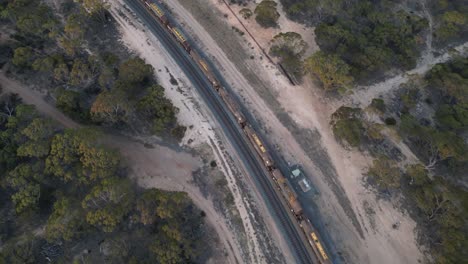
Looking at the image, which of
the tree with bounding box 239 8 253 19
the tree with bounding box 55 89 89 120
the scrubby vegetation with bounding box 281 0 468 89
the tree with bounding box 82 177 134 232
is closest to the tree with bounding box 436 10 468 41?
the scrubby vegetation with bounding box 281 0 468 89

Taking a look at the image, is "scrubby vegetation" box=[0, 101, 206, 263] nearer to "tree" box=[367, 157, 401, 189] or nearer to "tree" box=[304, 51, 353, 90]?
"tree" box=[367, 157, 401, 189]

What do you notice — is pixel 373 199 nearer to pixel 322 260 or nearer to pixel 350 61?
pixel 322 260

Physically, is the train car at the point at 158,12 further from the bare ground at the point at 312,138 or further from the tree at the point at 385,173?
the tree at the point at 385,173

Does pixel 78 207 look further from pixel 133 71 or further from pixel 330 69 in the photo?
pixel 330 69

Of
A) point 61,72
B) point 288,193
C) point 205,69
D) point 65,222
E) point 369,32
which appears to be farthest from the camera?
point 369,32

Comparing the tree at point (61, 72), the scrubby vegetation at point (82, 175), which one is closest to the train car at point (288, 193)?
the scrubby vegetation at point (82, 175)

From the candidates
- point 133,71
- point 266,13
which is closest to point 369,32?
point 266,13
